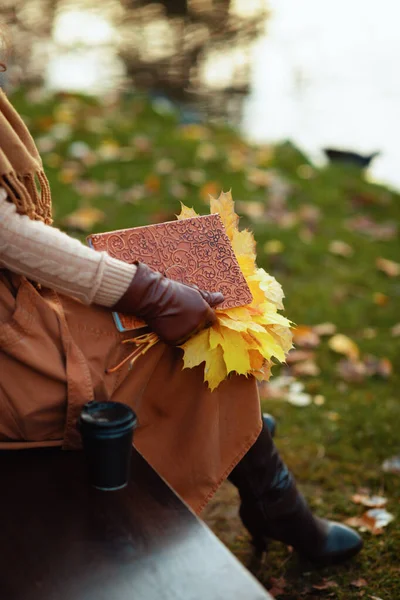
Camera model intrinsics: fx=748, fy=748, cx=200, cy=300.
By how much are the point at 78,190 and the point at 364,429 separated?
94.1 inches

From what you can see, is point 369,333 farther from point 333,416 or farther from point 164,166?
point 164,166

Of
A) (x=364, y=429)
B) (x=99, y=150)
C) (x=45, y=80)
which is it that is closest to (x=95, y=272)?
(x=364, y=429)

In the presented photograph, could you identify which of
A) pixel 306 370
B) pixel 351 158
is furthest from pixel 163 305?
pixel 351 158

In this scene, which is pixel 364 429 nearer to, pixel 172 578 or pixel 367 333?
pixel 367 333

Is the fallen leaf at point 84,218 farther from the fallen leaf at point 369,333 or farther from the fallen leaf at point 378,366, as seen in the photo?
the fallen leaf at point 378,366

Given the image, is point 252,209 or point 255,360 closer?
point 255,360

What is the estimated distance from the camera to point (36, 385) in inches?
59.6

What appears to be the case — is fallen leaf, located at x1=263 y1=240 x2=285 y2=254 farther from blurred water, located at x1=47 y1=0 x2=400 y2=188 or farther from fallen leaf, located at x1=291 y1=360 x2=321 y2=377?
blurred water, located at x1=47 y1=0 x2=400 y2=188

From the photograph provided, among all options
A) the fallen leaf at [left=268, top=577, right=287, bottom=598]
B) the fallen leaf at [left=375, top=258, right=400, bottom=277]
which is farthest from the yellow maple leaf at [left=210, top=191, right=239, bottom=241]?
the fallen leaf at [left=375, top=258, right=400, bottom=277]

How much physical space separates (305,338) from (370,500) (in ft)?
3.43

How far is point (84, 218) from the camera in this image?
398 centimetres

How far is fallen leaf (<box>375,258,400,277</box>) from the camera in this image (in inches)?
156

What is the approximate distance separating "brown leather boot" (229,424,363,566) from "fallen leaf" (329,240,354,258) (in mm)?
2223

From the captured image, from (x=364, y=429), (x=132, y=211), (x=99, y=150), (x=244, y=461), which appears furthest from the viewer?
(x=99, y=150)
